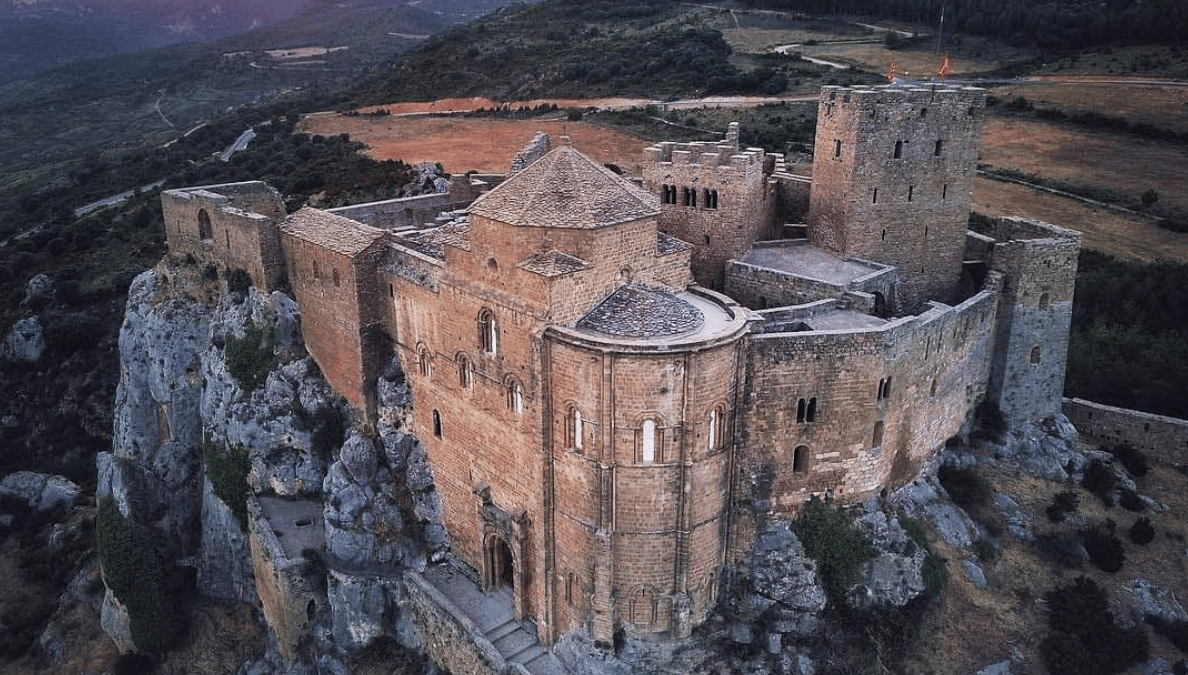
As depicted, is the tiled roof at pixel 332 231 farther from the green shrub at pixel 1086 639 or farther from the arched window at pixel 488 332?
the green shrub at pixel 1086 639

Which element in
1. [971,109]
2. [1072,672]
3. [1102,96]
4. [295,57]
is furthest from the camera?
[295,57]

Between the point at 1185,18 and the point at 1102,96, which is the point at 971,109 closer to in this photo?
the point at 1102,96

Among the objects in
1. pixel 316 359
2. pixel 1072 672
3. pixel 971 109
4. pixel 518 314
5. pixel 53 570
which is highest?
pixel 971 109

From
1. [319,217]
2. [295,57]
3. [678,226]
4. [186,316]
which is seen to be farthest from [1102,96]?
[295,57]

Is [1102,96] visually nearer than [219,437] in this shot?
No

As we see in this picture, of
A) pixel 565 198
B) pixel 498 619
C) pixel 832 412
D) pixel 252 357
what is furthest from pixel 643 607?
pixel 252 357

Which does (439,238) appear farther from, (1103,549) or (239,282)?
(1103,549)
